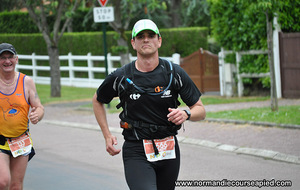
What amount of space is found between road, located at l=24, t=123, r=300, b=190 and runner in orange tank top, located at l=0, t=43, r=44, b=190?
82.8 inches

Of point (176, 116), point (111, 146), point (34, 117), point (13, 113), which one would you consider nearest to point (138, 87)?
point (176, 116)

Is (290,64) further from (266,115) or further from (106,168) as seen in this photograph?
(106,168)

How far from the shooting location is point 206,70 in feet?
69.7

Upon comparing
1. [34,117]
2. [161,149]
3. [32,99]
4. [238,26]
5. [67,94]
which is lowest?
[67,94]

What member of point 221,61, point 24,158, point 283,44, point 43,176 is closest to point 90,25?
point 221,61

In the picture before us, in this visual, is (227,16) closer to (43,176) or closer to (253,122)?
(253,122)

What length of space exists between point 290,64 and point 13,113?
488 inches

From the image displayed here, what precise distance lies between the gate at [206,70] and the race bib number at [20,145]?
15.2 m

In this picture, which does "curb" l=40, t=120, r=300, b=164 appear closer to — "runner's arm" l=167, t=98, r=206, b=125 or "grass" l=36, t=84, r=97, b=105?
"runner's arm" l=167, t=98, r=206, b=125

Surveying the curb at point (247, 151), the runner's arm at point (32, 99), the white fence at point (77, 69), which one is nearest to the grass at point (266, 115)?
Result: the curb at point (247, 151)

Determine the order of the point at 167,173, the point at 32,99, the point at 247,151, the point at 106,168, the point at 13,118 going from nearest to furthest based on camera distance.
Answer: the point at 167,173, the point at 13,118, the point at 32,99, the point at 106,168, the point at 247,151

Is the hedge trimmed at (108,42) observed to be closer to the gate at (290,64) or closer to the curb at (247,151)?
the gate at (290,64)

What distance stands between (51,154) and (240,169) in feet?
12.5

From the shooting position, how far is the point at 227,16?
19109 mm
